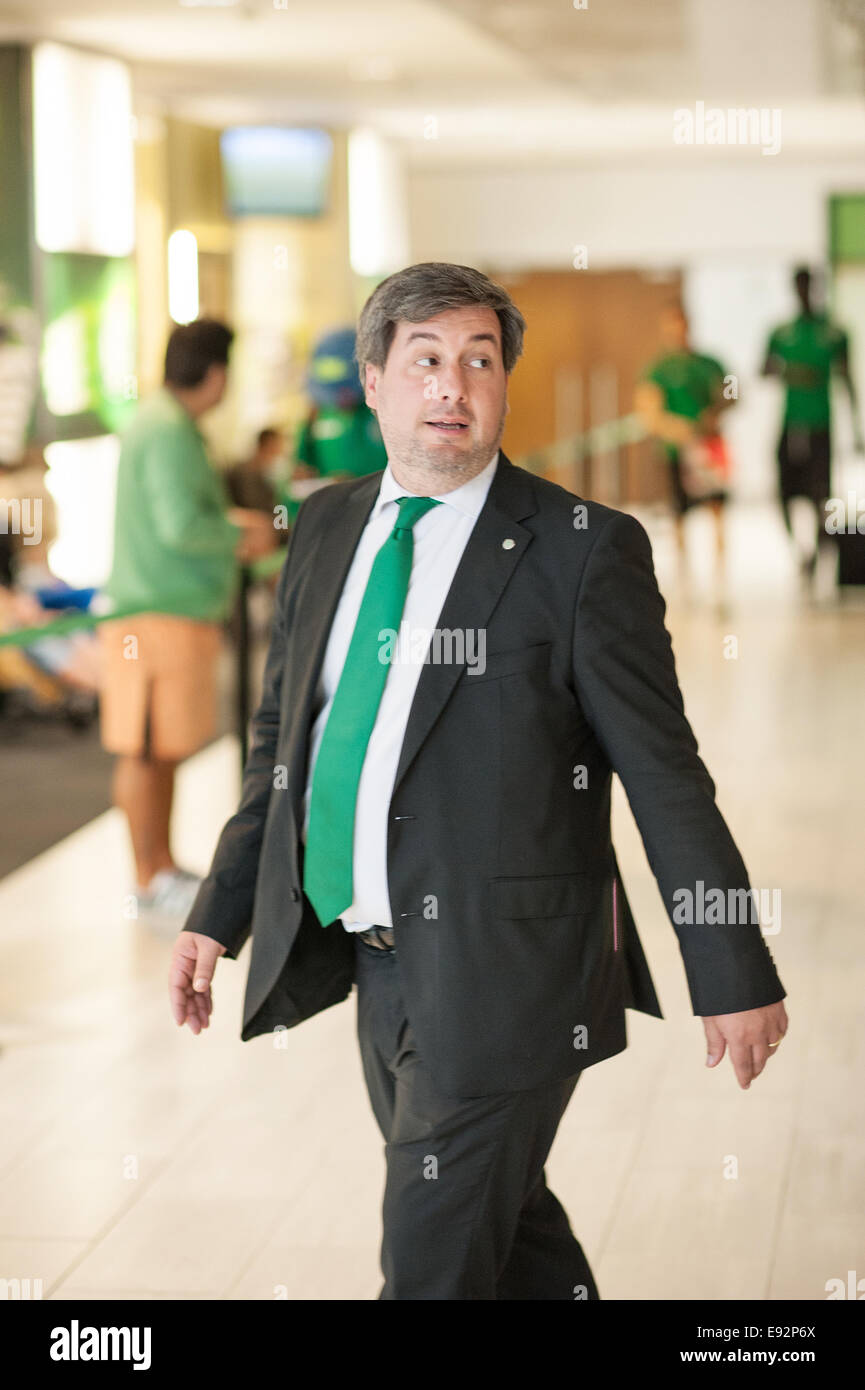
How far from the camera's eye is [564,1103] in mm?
2238

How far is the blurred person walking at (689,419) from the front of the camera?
11.4 meters

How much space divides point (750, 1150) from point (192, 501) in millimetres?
2480

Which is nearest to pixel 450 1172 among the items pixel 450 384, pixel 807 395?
pixel 450 384

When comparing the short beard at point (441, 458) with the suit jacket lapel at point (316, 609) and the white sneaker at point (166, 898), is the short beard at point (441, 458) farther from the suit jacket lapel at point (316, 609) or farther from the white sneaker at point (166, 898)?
the white sneaker at point (166, 898)

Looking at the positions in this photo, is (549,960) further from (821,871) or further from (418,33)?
(418,33)

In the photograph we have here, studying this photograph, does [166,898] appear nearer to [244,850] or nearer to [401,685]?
[244,850]

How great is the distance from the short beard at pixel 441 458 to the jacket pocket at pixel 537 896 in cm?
48

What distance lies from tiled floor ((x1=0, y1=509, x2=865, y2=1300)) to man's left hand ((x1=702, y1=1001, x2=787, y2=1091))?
1.06 metres

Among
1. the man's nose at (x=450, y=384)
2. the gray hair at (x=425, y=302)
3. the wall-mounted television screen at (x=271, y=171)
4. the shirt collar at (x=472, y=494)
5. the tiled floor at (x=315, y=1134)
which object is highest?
the wall-mounted television screen at (x=271, y=171)

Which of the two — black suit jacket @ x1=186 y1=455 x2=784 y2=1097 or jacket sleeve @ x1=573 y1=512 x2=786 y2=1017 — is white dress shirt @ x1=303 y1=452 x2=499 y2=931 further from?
jacket sleeve @ x1=573 y1=512 x2=786 y2=1017

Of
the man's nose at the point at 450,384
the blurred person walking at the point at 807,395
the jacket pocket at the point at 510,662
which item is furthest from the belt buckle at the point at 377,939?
the blurred person walking at the point at 807,395

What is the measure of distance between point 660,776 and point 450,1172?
1.72 ft

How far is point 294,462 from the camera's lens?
26.4 ft

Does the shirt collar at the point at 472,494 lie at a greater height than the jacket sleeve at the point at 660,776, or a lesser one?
greater
